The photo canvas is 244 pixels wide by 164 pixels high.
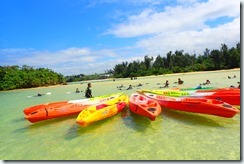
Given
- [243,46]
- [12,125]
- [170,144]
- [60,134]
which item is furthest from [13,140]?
[243,46]

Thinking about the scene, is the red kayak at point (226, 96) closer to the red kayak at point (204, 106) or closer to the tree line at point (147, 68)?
the red kayak at point (204, 106)

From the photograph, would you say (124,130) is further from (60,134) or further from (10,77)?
(10,77)

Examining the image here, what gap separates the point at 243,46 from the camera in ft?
17.4

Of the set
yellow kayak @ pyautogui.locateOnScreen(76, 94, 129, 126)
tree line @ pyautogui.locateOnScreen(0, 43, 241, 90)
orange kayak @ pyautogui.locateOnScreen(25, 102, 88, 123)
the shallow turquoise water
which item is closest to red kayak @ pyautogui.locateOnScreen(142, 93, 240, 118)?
the shallow turquoise water

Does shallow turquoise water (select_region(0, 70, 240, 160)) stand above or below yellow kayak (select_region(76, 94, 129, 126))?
below

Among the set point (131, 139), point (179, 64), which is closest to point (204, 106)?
point (131, 139)

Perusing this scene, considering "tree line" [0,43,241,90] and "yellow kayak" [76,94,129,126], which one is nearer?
"yellow kayak" [76,94,129,126]

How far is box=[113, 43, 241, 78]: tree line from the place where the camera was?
202ft

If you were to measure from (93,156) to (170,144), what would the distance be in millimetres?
2013

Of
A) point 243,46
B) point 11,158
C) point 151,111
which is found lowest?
point 11,158

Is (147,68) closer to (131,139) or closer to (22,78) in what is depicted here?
(22,78)

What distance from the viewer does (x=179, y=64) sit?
7856 cm

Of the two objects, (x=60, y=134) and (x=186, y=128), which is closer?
(x=186, y=128)

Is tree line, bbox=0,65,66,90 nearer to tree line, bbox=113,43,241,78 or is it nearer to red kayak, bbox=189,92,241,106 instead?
tree line, bbox=113,43,241,78
